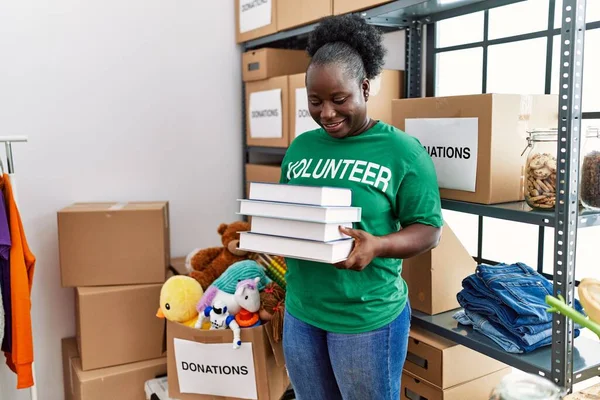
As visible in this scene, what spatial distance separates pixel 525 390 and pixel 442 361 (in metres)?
0.99

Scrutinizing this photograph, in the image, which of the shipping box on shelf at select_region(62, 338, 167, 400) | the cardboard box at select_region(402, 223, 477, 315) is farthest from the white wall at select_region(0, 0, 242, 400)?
the cardboard box at select_region(402, 223, 477, 315)

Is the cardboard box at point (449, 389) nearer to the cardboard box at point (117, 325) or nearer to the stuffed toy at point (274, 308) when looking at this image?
the stuffed toy at point (274, 308)

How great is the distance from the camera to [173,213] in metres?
2.78

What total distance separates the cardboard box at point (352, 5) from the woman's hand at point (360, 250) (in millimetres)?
965

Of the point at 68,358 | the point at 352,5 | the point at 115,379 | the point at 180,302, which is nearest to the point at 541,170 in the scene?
the point at 352,5

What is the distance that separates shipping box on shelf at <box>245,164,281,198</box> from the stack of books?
4.03ft

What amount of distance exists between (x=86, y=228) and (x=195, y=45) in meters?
1.10

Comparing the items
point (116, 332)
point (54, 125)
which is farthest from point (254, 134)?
point (116, 332)

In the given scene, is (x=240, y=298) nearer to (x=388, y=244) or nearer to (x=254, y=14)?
(x=388, y=244)

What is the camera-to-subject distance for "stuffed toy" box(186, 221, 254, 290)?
7.34 feet

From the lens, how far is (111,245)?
2.30m

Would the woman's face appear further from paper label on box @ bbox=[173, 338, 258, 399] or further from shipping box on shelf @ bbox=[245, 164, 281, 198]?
shipping box on shelf @ bbox=[245, 164, 281, 198]

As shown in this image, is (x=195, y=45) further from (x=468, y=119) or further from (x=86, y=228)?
(x=468, y=119)

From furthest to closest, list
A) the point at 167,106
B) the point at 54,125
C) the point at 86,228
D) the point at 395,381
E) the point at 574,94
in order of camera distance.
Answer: the point at 167,106 → the point at 54,125 → the point at 86,228 → the point at 395,381 → the point at 574,94
